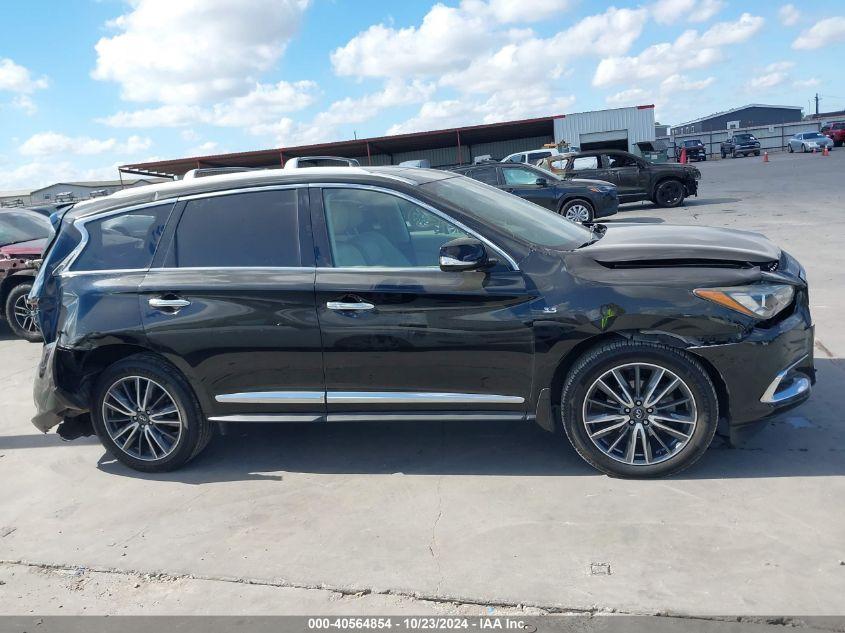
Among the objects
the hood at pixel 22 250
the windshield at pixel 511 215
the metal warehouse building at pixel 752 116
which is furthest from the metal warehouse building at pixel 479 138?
the metal warehouse building at pixel 752 116

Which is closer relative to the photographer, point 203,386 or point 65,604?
point 65,604

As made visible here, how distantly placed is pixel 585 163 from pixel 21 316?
13.9 metres

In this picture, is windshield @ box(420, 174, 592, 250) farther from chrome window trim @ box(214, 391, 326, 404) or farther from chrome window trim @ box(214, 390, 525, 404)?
chrome window trim @ box(214, 391, 326, 404)

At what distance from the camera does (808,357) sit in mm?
3889

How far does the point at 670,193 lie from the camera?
711 inches

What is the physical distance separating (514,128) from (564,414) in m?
35.1

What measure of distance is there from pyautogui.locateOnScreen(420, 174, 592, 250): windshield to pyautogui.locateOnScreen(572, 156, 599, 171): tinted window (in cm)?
1401

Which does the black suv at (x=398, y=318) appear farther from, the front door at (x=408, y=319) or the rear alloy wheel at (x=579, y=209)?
the rear alloy wheel at (x=579, y=209)

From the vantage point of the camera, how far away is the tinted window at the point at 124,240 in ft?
15.0

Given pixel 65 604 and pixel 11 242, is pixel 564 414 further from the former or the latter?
pixel 11 242

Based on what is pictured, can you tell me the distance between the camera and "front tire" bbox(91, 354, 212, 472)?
448 centimetres

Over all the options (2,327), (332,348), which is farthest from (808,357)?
(2,327)

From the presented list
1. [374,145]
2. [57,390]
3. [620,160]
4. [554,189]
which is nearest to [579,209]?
[554,189]

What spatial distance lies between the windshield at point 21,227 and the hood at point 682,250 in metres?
7.76
